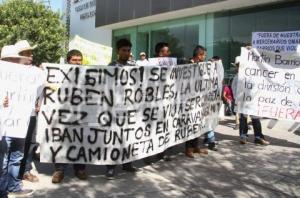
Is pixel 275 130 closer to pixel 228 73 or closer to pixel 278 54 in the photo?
pixel 278 54

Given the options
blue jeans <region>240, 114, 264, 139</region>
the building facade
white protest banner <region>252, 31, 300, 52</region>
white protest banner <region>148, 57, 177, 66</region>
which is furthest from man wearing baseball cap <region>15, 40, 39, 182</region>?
the building facade

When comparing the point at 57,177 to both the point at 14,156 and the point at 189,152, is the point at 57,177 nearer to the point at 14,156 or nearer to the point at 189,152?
the point at 14,156

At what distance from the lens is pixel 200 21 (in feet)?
59.0

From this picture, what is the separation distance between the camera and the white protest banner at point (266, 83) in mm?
9555

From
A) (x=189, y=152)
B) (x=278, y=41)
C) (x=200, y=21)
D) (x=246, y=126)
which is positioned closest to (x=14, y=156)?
(x=189, y=152)

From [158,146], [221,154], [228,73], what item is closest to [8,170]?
[158,146]

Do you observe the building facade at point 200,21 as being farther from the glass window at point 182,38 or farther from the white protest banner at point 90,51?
the white protest banner at point 90,51

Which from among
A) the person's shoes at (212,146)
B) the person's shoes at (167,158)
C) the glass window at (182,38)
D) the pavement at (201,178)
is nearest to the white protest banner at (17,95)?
the pavement at (201,178)

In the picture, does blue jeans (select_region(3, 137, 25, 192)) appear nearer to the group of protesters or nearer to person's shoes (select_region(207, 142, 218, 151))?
the group of protesters

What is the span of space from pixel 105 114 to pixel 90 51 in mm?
4441

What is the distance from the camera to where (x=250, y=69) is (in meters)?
9.64

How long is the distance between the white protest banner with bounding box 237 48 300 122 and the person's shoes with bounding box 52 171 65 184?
410cm

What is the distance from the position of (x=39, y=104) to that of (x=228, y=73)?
10.5m

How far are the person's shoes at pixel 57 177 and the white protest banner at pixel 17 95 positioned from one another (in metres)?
1.30
